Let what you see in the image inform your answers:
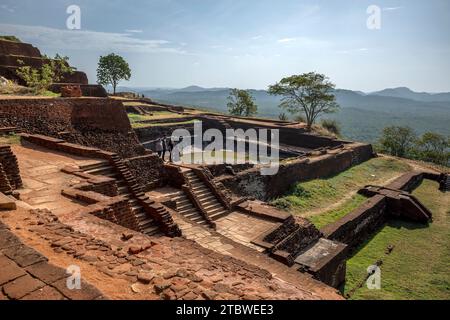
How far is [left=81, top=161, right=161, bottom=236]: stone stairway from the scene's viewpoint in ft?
24.1

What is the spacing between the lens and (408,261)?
439 inches

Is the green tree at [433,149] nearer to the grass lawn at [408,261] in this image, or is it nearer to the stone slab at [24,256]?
the grass lawn at [408,261]

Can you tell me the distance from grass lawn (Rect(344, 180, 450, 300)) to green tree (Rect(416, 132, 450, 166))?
76.2ft

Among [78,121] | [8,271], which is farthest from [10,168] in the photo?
[78,121]

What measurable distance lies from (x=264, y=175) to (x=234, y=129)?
1115cm

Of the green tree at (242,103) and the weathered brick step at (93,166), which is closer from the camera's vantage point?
the weathered brick step at (93,166)

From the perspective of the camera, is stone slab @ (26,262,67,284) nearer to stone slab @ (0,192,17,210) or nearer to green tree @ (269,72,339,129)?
stone slab @ (0,192,17,210)

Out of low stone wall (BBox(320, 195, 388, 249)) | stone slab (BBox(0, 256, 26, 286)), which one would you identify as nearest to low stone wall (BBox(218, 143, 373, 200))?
low stone wall (BBox(320, 195, 388, 249))

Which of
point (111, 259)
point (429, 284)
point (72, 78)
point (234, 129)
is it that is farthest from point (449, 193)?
point (72, 78)

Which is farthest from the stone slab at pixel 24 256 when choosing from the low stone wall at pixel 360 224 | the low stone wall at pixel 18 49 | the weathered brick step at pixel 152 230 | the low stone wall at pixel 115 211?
the low stone wall at pixel 18 49

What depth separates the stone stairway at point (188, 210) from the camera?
9695mm

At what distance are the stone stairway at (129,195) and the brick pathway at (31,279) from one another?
358 cm

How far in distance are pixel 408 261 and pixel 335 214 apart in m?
3.53

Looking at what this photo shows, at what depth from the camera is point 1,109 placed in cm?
988
